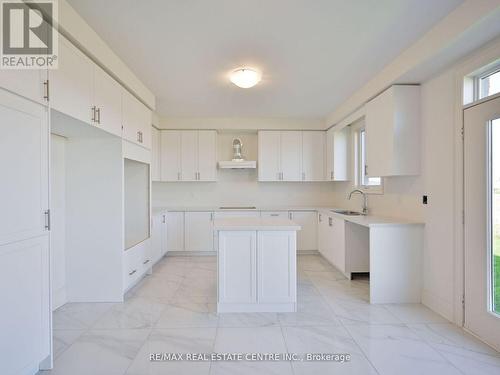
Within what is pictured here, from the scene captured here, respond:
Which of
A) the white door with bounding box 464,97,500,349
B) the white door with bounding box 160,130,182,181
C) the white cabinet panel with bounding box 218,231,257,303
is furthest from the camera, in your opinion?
the white door with bounding box 160,130,182,181

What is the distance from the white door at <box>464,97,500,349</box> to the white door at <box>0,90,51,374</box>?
3188 mm

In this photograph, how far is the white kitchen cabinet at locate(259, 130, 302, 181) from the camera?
4.94m

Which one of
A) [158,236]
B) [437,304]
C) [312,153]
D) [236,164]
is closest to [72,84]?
[158,236]

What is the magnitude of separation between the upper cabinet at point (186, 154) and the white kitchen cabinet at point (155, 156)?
6 cm

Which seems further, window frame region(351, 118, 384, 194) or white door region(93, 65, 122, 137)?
window frame region(351, 118, 384, 194)

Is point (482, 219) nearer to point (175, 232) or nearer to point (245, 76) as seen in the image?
point (245, 76)

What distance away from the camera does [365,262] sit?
3512 mm

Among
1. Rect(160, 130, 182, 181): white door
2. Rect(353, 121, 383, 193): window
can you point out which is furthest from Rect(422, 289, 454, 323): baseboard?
Rect(160, 130, 182, 181): white door

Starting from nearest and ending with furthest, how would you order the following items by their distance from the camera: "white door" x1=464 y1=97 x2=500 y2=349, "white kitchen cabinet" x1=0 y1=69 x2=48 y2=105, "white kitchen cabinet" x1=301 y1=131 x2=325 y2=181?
"white kitchen cabinet" x1=0 y1=69 x2=48 y2=105 → "white door" x1=464 y1=97 x2=500 y2=349 → "white kitchen cabinet" x1=301 y1=131 x2=325 y2=181

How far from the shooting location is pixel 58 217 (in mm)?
2693

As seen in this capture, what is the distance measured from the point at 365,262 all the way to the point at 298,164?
2.15m

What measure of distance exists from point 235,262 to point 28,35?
2260mm

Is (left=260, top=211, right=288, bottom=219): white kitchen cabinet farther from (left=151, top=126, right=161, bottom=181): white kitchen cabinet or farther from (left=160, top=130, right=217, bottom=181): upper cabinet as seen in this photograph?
(left=151, top=126, right=161, bottom=181): white kitchen cabinet

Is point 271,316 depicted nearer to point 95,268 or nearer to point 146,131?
point 95,268
